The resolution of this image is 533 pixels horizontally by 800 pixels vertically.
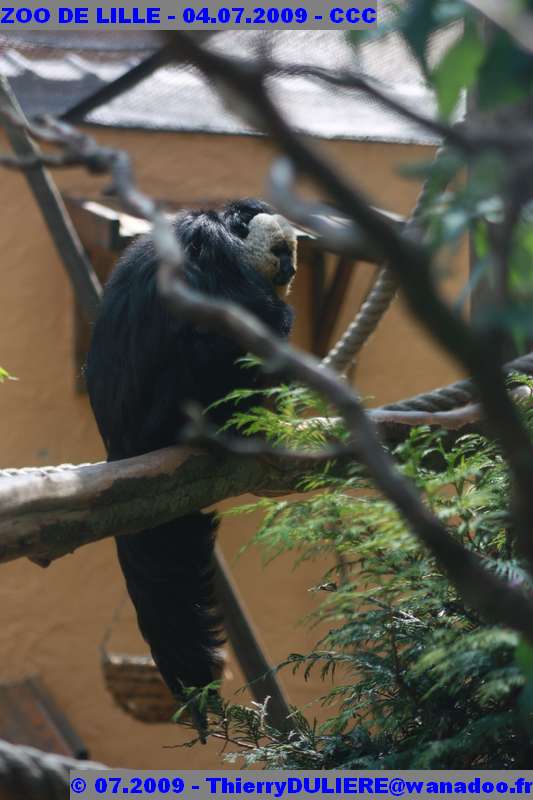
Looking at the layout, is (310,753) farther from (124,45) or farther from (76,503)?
(124,45)

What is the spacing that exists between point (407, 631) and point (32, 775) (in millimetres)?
773

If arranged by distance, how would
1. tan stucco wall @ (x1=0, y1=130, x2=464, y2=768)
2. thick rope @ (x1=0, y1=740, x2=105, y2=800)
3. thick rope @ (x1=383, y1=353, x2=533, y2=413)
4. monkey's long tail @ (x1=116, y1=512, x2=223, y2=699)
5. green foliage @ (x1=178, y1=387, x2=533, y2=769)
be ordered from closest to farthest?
thick rope @ (x1=0, y1=740, x2=105, y2=800)
green foliage @ (x1=178, y1=387, x2=533, y2=769)
monkey's long tail @ (x1=116, y1=512, x2=223, y2=699)
thick rope @ (x1=383, y1=353, x2=533, y2=413)
tan stucco wall @ (x1=0, y1=130, x2=464, y2=768)

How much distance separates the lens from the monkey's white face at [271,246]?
11.2 ft

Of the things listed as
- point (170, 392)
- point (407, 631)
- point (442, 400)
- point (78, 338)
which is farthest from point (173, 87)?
point (407, 631)

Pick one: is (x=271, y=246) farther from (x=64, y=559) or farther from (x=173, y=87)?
(x=64, y=559)

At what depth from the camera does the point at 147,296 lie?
2.85 metres

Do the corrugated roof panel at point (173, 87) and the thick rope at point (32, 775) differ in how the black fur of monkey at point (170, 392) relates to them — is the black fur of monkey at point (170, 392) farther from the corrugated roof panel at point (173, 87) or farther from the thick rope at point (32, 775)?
the corrugated roof panel at point (173, 87)

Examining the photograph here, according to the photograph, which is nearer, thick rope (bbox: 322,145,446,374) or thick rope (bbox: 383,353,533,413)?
thick rope (bbox: 383,353,533,413)

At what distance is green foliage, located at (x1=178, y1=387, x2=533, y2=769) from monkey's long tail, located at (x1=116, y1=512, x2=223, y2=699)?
1.56 ft

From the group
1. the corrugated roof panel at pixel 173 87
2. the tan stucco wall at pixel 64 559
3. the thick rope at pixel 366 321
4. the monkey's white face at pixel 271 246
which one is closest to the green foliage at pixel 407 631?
the thick rope at pixel 366 321

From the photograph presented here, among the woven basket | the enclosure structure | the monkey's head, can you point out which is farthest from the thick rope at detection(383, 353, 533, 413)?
the enclosure structure

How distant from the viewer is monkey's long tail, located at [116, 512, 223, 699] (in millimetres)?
2691

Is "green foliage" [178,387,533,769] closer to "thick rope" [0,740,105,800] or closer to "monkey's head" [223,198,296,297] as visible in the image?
"thick rope" [0,740,105,800]

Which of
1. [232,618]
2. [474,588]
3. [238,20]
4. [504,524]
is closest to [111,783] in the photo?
[504,524]
